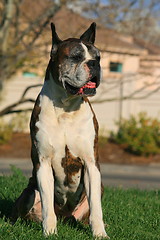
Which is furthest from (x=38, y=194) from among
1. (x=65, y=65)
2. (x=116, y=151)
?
(x=116, y=151)

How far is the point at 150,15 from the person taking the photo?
1467 cm

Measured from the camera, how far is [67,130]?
4.88 metres

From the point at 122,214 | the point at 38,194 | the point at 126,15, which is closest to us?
the point at 38,194

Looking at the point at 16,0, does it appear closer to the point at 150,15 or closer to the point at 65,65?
the point at 150,15

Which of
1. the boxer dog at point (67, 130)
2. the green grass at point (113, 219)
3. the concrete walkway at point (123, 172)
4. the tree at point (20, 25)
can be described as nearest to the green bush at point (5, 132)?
the concrete walkway at point (123, 172)

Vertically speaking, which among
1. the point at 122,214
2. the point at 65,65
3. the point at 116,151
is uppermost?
the point at 65,65

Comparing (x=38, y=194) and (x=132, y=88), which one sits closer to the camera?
(x=38, y=194)

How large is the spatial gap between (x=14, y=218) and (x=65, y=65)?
1770mm

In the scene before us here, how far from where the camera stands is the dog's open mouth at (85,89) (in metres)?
4.74

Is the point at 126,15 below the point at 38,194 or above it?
above

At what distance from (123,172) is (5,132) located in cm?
499

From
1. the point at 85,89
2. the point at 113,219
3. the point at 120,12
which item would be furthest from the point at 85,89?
the point at 120,12

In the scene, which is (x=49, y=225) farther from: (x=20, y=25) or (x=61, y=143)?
(x=20, y=25)

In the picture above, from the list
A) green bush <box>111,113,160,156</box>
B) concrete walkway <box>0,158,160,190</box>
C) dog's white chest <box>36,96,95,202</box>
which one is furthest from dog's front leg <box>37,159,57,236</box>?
green bush <box>111,113,160,156</box>
